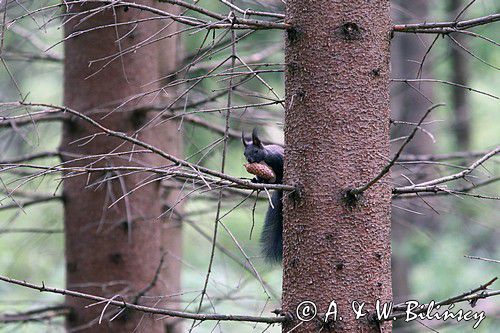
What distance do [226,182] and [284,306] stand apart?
0.44 metres

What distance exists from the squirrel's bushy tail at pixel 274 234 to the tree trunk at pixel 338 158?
1.56 ft

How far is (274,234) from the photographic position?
113 inches

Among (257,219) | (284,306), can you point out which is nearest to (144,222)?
(284,306)

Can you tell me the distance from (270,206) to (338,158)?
0.55 m

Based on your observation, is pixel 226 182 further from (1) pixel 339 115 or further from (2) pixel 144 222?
(2) pixel 144 222

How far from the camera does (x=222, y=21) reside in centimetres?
219

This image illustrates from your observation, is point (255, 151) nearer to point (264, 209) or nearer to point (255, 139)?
point (255, 139)

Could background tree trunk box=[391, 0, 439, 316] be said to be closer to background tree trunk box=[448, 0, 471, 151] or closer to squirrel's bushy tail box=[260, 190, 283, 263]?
background tree trunk box=[448, 0, 471, 151]

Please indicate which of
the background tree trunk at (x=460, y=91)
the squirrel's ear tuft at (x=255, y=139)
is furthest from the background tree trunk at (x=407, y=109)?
the squirrel's ear tuft at (x=255, y=139)

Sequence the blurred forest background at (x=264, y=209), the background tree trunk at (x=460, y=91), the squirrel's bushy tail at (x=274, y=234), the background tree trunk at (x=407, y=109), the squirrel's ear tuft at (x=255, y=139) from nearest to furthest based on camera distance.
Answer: the squirrel's ear tuft at (x=255, y=139) → the squirrel's bushy tail at (x=274, y=234) → the blurred forest background at (x=264, y=209) → the background tree trunk at (x=407, y=109) → the background tree trunk at (x=460, y=91)

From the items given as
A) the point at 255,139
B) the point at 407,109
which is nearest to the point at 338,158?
the point at 255,139

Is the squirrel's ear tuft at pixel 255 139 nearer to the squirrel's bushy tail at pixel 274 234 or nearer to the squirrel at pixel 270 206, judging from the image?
the squirrel at pixel 270 206

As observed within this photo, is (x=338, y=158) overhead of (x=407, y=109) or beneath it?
beneath

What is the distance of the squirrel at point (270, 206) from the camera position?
279cm
